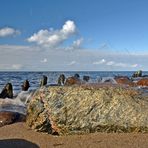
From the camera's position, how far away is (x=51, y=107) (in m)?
9.79

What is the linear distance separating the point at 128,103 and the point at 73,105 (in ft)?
4.80

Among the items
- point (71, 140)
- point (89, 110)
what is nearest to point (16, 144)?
point (71, 140)

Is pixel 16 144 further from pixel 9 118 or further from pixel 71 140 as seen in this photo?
pixel 9 118

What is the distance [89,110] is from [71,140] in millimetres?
1101

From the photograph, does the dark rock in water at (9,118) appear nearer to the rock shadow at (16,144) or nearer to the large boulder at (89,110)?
the large boulder at (89,110)

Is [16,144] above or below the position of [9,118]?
below

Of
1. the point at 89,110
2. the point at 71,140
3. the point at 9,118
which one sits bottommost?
the point at 71,140

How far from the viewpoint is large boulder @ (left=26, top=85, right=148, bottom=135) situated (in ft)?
30.9

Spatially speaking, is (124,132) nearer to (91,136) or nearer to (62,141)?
(91,136)

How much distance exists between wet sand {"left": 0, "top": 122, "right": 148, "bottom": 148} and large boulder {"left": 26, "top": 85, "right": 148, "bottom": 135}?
246mm

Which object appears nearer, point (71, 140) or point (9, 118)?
point (71, 140)

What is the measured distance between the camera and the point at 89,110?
9625 millimetres

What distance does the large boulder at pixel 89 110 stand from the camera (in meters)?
9.41

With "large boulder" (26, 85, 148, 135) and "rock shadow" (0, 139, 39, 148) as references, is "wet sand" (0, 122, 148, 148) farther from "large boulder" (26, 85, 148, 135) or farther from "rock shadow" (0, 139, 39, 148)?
"large boulder" (26, 85, 148, 135)
